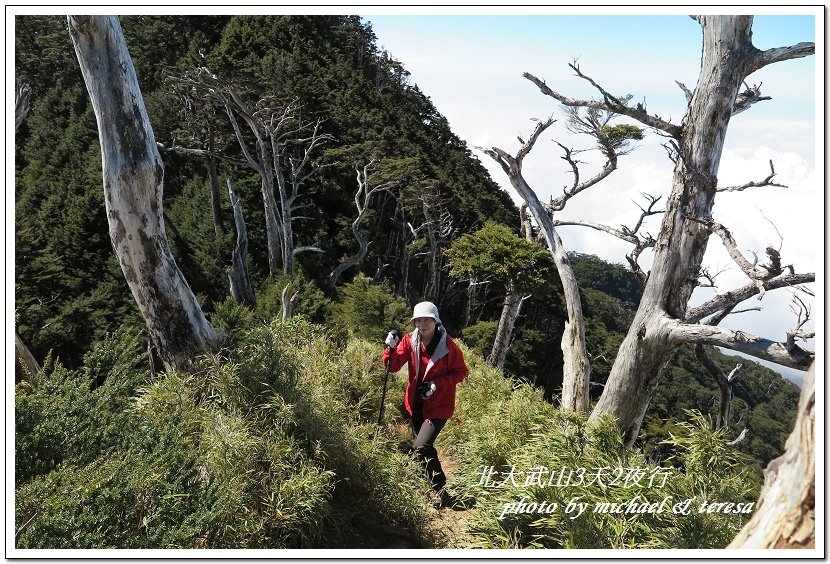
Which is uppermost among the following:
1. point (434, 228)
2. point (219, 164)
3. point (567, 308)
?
point (434, 228)

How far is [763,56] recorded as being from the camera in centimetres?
448

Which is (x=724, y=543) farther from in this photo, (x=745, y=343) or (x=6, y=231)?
(x=6, y=231)

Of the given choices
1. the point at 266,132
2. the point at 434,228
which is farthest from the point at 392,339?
the point at 434,228

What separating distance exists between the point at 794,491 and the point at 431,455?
293cm

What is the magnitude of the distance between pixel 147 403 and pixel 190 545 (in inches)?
45.7

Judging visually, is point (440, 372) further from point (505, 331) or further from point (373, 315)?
point (505, 331)

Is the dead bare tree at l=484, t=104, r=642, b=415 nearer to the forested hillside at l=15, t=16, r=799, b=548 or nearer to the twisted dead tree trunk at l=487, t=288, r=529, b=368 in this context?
the forested hillside at l=15, t=16, r=799, b=548

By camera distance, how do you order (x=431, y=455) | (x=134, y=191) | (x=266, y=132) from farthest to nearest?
(x=266, y=132), (x=134, y=191), (x=431, y=455)

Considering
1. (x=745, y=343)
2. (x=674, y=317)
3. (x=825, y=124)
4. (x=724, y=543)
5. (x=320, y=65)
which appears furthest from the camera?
(x=320, y=65)

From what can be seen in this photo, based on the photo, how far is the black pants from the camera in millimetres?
4590

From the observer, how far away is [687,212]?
4754 mm

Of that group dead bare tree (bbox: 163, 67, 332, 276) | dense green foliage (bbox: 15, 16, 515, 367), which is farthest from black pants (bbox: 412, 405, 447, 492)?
dead bare tree (bbox: 163, 67, 332, 276)

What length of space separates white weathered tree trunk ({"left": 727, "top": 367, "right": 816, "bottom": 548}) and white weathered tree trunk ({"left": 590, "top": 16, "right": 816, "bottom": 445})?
2525 mm

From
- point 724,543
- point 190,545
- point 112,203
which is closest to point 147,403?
point 190,545
